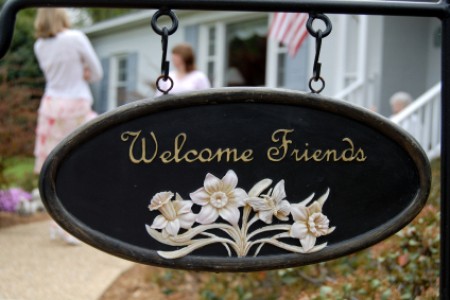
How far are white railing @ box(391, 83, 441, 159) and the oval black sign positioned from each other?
5.00 meters

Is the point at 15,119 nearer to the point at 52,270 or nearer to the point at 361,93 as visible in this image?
the point at 52,270

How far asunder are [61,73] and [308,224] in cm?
372

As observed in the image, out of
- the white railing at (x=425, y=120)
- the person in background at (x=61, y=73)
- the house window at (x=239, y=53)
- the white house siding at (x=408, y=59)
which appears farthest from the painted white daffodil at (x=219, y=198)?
the house window at (x=239, y=53)

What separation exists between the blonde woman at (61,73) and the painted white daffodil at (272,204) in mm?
3643

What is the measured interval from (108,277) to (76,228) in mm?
3017

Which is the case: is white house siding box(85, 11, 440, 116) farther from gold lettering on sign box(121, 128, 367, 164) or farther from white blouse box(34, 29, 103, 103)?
gold lettering on sign box(121, 128, 367, 164)

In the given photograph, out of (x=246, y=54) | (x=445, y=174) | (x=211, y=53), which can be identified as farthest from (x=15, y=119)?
(x=211, y=53)

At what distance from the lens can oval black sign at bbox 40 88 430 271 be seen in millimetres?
1483

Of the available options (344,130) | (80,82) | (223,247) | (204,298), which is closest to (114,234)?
(223,247)

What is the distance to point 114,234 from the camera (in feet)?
4.92

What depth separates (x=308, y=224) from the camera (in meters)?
1.54

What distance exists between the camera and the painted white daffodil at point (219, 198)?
59.2 inches

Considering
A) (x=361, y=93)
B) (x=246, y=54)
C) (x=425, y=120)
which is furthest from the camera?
(x=246, y=54)

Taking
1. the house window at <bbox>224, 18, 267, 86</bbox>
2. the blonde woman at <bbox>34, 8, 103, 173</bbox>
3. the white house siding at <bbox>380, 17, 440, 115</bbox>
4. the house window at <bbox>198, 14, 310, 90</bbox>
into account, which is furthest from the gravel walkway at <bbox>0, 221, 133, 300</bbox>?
the house window at <bbox>224, 18, 267, 86</bbox>
